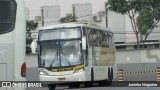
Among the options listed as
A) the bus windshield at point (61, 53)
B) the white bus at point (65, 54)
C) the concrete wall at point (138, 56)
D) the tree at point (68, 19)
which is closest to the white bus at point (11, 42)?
the white bus at point (65, 54)

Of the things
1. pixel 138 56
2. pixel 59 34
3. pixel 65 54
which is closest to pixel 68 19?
pixel 138 56

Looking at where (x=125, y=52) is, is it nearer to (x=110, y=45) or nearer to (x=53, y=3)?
(x=110, y=45)

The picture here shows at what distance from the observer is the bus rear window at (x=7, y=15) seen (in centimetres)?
1016

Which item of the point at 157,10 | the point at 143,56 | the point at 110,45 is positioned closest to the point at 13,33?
the point at 110,45

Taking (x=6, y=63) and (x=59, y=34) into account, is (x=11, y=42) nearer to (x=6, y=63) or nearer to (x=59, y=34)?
(x=6, y=63)

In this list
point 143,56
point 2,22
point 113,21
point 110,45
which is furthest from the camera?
point 113,21

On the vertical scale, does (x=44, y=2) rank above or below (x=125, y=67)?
above

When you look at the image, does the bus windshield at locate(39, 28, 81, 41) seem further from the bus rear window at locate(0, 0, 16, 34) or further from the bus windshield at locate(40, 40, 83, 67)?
the bus rear window at locate(0, 0, 16, 34)

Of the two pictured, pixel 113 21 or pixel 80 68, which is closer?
pixel 80 68

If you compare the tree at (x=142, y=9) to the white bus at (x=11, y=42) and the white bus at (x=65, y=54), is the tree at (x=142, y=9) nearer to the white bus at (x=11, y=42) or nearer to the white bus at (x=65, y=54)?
the white bus at (x=65, y=54)

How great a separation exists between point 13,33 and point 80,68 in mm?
14421

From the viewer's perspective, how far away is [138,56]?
135 ft

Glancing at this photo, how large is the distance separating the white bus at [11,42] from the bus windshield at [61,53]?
555 inches

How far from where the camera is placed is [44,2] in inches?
2388
